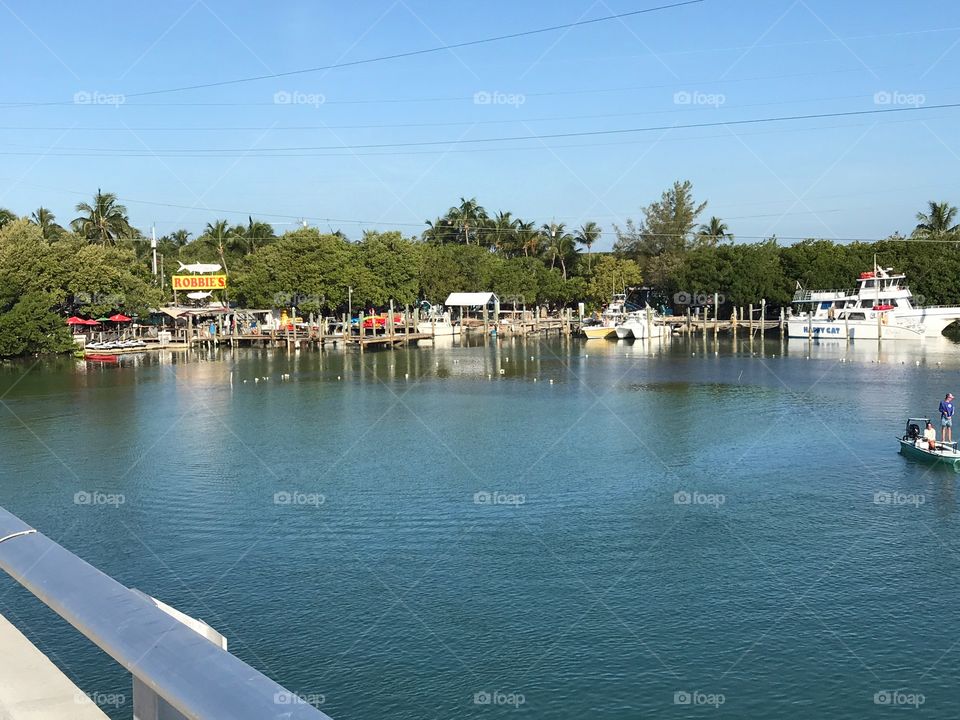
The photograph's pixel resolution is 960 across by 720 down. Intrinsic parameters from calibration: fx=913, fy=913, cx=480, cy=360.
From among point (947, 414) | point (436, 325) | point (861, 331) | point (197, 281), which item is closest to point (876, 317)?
point (861, 331)

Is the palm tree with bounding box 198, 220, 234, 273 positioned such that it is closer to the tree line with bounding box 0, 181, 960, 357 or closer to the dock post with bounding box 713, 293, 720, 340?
the tree line with bounding box 0, 181, 960, 357

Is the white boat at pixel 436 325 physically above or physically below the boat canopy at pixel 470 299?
below

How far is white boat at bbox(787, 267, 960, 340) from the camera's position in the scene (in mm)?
84562

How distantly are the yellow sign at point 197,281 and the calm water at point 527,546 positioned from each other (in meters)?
42.8

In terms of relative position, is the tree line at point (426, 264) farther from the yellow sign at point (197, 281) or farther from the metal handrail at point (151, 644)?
the metal handrail at point (151, 644)

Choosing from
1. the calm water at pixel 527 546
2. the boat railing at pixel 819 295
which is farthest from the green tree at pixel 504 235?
the calm water at pixel 527 546

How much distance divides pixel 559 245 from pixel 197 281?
187 ft

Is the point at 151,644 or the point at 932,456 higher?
the point at 151,644

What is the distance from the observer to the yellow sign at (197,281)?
3433 inches

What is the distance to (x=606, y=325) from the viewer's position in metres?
96.2

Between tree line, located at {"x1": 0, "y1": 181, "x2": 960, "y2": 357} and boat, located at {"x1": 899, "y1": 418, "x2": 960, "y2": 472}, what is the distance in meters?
60.3

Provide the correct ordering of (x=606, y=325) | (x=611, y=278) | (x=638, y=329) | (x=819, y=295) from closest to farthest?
(x=819, y=295) → (x=638, y=329) → (x=606, y=325) → (x=611, y=278)

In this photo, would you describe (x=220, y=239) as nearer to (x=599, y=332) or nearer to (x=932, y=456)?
(x=599, y=332)

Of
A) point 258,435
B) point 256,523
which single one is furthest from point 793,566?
point 258,435
